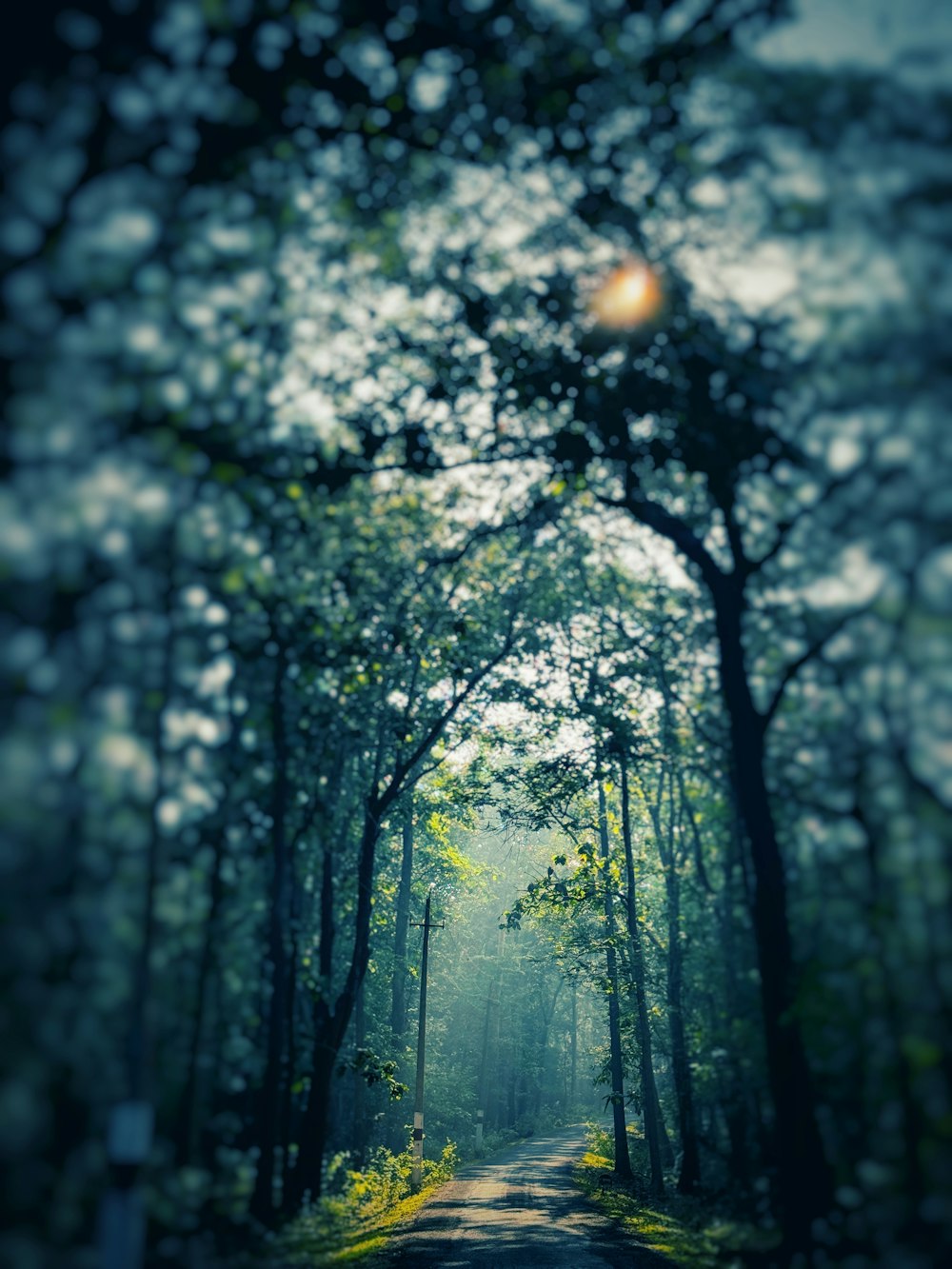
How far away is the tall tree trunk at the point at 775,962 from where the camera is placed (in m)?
7.42

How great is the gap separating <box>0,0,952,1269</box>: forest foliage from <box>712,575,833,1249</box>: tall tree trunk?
4cm

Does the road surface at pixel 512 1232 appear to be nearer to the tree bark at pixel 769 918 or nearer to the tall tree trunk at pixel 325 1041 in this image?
the tall tree trunk at pixel 325 1041

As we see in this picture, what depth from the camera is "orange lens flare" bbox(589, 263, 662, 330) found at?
290 inches

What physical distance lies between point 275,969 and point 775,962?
5111 mm

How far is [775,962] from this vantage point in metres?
8.02

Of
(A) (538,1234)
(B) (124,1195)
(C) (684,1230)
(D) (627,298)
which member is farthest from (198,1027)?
(C) (684,1230)

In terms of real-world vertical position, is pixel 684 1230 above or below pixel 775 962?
below

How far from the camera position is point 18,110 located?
4.38 meters

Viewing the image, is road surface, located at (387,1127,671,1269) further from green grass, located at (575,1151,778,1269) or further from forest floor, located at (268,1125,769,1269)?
green grass, located at (575,1151,778,1269)

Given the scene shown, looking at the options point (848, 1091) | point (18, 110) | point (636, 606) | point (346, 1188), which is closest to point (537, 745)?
point (636, 606)

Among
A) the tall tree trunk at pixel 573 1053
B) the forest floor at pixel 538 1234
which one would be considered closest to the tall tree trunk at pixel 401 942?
the forest floor at pixel 538 1234

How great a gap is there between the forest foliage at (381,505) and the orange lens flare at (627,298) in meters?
0.06

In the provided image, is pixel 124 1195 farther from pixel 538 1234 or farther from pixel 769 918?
pixel 538 1234

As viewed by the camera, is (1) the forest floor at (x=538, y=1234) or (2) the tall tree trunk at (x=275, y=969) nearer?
(2) the tall tree trunk at (x=275, y=969)
